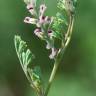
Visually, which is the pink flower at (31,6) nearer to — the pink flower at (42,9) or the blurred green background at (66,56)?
the pink flower at (42,9)

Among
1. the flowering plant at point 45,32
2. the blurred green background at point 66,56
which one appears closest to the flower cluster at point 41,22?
the flowering plant at point 45,32

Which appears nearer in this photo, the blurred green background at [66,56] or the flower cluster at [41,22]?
the flower cluster at [41,22]

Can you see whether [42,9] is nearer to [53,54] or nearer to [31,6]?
[31,6]

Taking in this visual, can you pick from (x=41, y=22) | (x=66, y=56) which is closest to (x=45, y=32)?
(x=41, y=22)

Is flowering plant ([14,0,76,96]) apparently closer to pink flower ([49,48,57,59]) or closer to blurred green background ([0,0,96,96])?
pink flower ([49,48,57,59])

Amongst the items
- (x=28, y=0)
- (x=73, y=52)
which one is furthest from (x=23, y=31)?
(x=28, y=0)

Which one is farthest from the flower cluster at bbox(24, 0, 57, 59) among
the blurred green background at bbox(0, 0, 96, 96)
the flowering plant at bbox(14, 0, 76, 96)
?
the blurred green background at bbox(0, 0, 96, 96)
